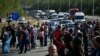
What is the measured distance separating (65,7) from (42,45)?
97.1 metres

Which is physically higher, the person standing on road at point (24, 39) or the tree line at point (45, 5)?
the person standing on road at point (24, 39)

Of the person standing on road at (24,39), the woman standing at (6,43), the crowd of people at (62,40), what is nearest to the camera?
the crowd of people at (62,40)

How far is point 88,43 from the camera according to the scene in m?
19.9

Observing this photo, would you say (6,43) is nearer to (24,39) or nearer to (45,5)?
(24,39)

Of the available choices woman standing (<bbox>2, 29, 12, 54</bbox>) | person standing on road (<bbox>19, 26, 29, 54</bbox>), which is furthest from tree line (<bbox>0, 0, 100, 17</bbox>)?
person standing on road (<bbox>19, 26, 29, 54</bbox>)

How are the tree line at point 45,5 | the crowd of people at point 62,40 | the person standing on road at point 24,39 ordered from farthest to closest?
Result: the tree line at point 45,5 → the person standing on road at point 24,39 → the crowd of people at point 62,40

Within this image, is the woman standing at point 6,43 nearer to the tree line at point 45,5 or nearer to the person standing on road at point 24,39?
the person standing on road at point 24,39

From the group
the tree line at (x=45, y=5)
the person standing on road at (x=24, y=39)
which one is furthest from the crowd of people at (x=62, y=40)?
the tree line at (x=45, y=5)

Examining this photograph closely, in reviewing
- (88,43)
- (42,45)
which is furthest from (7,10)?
(88,43)

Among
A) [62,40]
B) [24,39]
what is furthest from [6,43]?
[62,40]

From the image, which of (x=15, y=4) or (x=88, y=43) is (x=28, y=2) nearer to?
(x=15, y=4)

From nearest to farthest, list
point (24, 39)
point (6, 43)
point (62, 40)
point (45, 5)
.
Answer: point (62, 40) < point (24, 39) < point (6, 43) < point (45, 5)

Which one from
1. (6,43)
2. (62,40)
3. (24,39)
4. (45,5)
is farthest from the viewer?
(45,5)

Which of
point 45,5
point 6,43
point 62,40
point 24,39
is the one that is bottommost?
point 45,5
